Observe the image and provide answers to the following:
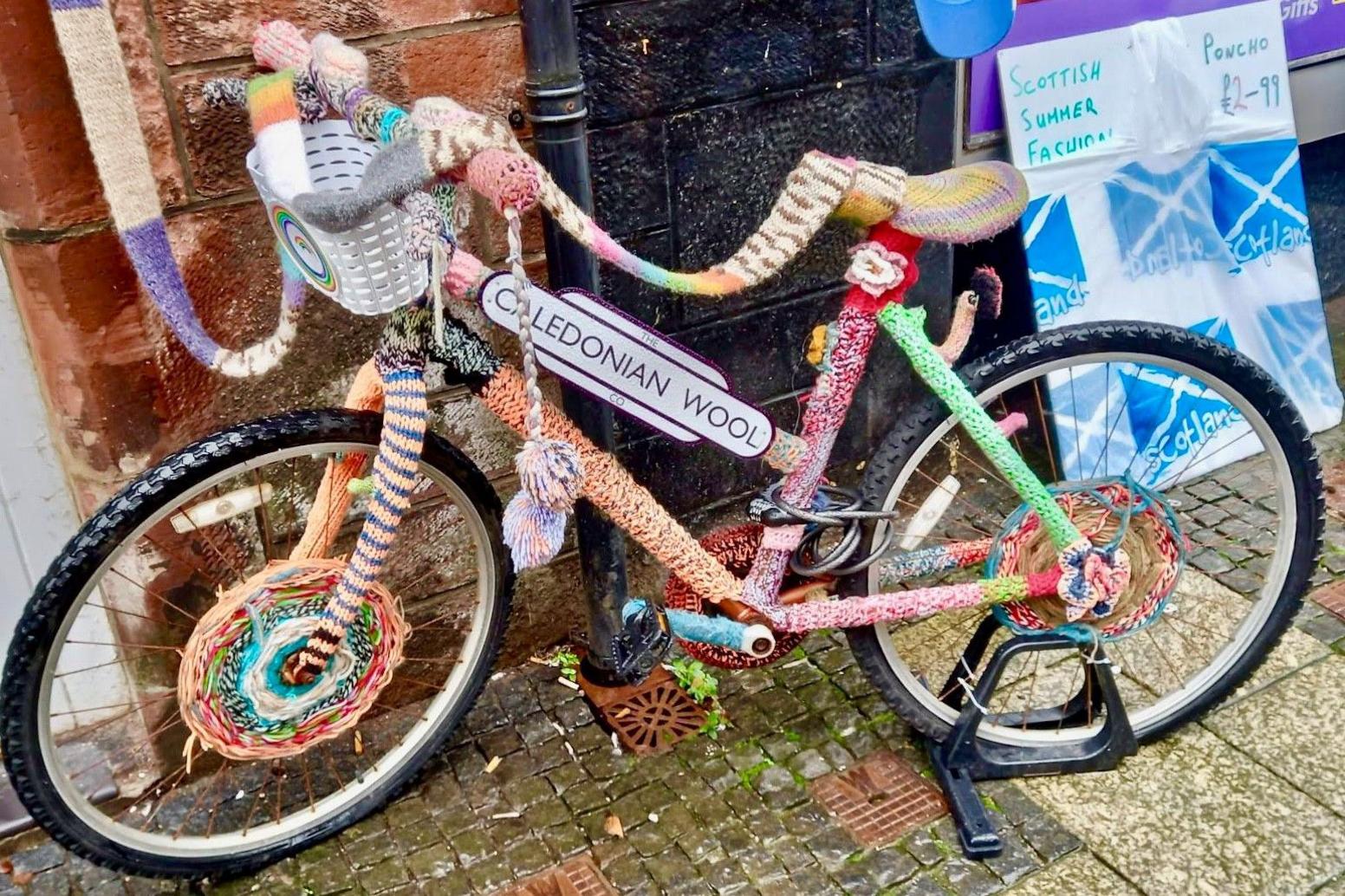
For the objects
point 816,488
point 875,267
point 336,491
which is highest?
point 875,267

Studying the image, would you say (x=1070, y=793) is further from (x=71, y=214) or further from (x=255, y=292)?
(x=71, y=214)

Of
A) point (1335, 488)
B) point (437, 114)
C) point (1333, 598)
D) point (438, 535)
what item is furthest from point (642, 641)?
point (1335, 488)

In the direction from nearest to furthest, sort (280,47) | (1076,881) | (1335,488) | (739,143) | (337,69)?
(337,69), (280,47), (1076,881), (739,143), (1335,488)

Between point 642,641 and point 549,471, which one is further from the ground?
point 549,471

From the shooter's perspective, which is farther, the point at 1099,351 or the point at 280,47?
the point at 1099,351

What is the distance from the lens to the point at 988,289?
262cm

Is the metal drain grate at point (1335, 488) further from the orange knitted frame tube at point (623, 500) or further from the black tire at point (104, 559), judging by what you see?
the black tire at point (104, 559)

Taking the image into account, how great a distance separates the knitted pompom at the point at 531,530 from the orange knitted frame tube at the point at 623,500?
0.32 meters

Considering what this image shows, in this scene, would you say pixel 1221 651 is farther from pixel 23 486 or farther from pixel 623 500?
pixel 23 486

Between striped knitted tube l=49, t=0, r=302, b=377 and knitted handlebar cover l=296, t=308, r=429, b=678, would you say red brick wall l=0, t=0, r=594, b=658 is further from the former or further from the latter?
knitted handlebar cover l=296, t=308, r=429, b=678

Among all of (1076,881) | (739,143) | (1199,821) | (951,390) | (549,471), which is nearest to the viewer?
(549,471)

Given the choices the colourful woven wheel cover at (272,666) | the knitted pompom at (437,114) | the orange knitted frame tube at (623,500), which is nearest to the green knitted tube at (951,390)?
the orange knitted frame tube at (623,500)

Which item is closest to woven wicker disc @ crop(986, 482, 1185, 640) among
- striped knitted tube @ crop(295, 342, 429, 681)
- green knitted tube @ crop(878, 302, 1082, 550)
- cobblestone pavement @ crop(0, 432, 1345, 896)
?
green knitted tube @ crop(878, 302, 1082, 550)

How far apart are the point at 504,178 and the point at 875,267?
0.83 metres
